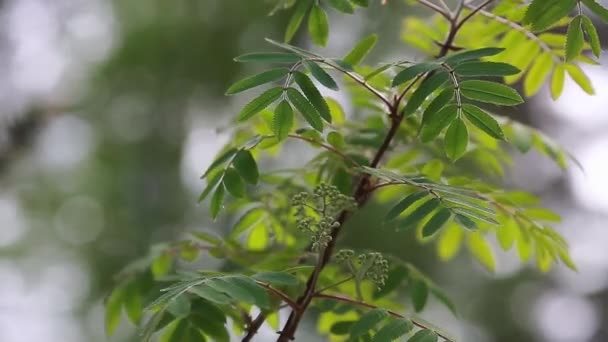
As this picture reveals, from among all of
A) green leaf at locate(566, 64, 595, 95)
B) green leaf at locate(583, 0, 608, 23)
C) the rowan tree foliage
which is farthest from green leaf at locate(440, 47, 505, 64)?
green leaf at locate(566, 64, 595, 95)

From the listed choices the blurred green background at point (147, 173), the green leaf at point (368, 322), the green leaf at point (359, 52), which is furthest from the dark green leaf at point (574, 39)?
the blurred green background at point (147, 173)

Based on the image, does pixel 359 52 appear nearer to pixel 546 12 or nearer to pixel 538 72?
pixel 546 12

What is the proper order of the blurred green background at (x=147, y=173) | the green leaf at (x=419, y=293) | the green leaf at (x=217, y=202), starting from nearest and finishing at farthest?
1. the green leaf at (x=217, y=202)
2. the green leaf at (x=419, y=293)
3. the blurred green background at (x=147, y=173)

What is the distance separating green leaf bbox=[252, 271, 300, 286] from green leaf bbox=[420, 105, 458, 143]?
20 centimetres

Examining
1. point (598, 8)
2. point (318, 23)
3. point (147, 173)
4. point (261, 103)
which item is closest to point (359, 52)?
point (318, 23)

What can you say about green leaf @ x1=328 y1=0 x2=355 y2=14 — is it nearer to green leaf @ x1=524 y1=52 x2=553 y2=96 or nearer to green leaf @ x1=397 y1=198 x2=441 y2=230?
green leaf @ x1=397 y1=198 x2=441 y2=230

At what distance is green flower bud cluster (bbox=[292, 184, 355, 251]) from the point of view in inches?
28.7

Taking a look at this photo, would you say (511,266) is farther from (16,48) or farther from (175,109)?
(16,48)

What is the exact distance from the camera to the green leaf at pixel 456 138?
74 cm

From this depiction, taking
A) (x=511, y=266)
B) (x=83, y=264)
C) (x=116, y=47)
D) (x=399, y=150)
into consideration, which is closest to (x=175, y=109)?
(x=116, y=47)

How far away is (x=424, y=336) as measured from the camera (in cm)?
73

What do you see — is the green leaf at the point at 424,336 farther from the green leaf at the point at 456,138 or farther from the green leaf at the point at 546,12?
the green leaf at the point at 546,12

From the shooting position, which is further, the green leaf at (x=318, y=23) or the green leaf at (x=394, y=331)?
the green leaf at (x=318, y=23)

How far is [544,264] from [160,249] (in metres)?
0.55
